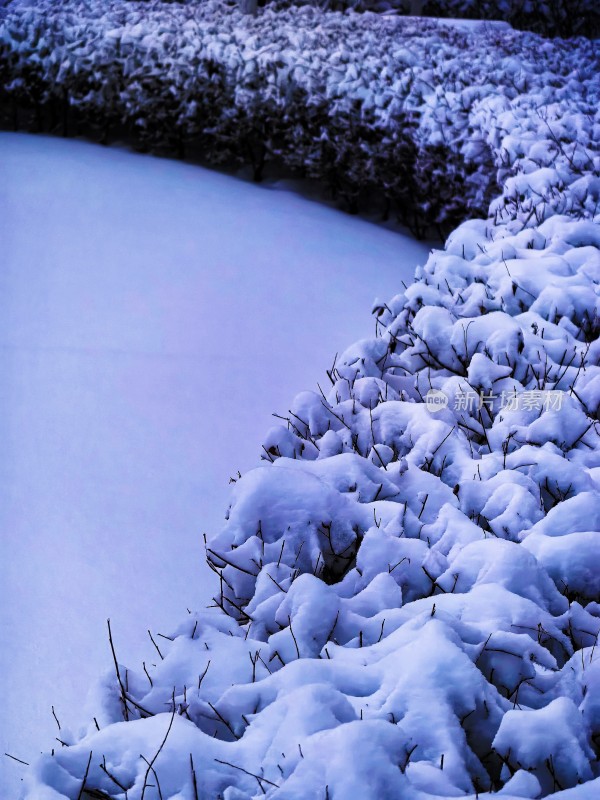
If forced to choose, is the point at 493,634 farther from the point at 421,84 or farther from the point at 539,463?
the point at 421,84

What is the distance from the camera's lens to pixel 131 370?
4.61 m

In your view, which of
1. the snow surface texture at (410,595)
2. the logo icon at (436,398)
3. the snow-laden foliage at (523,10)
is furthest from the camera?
the snow-laden foliage at (523,10)

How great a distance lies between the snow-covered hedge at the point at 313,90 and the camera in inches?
252

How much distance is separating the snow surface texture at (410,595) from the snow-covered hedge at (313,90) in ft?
8.24

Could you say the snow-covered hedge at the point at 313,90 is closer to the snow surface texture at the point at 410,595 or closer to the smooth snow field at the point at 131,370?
the smooth snow field at the point at 131,370

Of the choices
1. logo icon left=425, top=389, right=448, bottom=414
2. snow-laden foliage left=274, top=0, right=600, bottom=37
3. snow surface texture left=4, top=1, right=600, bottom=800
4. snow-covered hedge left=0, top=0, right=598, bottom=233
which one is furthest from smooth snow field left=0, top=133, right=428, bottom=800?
snow-laden foliage left=274, top=0, right=600, bottom=37

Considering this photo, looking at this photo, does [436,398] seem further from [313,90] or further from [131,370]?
[313,90]

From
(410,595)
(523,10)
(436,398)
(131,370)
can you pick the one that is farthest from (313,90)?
(523,10)

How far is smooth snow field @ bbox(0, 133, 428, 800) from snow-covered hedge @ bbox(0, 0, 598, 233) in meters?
0.48

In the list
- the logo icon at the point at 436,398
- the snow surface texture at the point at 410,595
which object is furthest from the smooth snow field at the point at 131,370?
the logo icon at the point at 436,398

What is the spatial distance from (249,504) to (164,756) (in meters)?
0.74

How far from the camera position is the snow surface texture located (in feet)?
4.46

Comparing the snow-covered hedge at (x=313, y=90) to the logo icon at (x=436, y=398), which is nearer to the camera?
the logo icon at (x=436, y=398)

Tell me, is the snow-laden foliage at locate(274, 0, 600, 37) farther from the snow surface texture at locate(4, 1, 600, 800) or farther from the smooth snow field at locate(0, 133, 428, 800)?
the snow surface texture at locate(4, 1, 600, 800)
